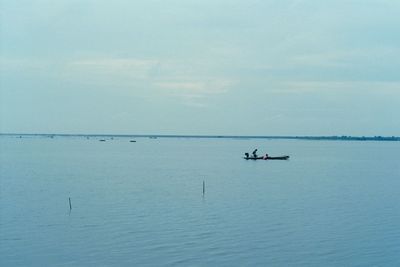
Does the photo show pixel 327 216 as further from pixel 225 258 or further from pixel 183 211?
pixel 225 258

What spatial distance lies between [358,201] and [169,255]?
22.9 m

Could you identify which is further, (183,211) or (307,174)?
(307,174)

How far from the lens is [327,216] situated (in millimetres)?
35625

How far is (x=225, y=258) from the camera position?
81.0ft

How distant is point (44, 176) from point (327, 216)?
36.6 meters

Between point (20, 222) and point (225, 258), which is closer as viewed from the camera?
point (225, 258)

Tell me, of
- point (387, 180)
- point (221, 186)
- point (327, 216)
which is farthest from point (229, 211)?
point (387, 180)

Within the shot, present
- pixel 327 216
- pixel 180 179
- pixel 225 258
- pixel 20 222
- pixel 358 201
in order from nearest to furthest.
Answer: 1. pixel 225 258
2. pixel 20 222
3. pixel 327 216
4. pixel 358 201
5. pixel 180 179

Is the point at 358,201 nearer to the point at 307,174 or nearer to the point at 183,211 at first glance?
the point at 183,211

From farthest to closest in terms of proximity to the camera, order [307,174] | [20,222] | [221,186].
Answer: [307,174], [221,186], [20,222]

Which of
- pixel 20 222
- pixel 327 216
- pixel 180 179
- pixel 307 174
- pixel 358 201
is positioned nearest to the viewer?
pixel 20 222

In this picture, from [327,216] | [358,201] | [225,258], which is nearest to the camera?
[225,258]

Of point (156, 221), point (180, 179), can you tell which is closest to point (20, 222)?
point (156, 221)

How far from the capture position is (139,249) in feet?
85.0
